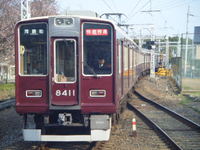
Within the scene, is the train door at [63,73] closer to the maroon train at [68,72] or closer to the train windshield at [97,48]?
the maroon train at [68,72]

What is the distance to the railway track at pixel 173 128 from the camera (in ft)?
28.0

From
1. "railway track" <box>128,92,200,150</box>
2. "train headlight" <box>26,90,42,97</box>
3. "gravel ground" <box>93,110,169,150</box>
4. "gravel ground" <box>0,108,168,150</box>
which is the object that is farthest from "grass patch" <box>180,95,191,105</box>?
"train headlight" <box>26,90,42,97</box>

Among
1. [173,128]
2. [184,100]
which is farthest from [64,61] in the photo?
[184,100]

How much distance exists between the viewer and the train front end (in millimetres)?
7363

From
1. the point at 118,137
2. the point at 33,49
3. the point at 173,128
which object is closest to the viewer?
the point at 33,49

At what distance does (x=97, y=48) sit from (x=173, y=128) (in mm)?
4557

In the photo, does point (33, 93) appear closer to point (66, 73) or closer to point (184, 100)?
point (66, 73)

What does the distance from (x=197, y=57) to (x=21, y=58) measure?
19.8 m

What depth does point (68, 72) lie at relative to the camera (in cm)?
745

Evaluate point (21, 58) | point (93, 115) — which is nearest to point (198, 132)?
point (93, 115)

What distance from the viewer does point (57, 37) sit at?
7359 mm

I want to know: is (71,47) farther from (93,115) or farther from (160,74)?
(160,74)

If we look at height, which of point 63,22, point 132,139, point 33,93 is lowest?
point 132,139

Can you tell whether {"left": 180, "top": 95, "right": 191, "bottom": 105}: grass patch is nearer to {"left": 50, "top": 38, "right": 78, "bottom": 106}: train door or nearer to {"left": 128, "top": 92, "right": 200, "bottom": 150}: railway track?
{"left": 128, "top": 92, "right": 200, "bottom": 150}: railway track
